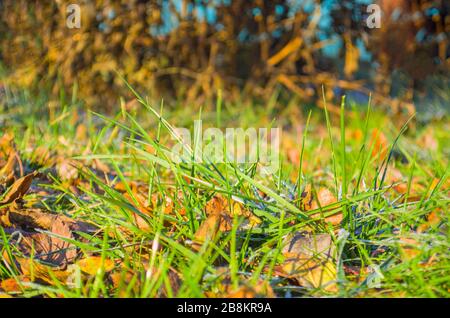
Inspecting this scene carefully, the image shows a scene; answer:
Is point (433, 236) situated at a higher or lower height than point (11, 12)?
lower

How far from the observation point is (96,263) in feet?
3.71

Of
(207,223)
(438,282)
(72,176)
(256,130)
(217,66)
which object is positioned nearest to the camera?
(438,282)

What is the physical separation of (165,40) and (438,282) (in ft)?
10.5

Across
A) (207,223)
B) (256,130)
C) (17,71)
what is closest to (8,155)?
(207,223)

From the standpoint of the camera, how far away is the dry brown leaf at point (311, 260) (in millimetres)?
1063

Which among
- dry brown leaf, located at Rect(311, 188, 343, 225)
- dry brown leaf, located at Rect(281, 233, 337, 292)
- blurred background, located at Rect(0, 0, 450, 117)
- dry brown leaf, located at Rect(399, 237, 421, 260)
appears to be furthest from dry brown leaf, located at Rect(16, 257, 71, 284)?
blurred background, located at Rect(0, 0, 450, 117)

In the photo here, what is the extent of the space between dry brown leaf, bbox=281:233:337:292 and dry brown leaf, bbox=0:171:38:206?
74cm

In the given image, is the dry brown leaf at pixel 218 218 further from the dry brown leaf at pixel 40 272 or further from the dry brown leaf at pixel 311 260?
the dry brown leaf at pixel 40 272

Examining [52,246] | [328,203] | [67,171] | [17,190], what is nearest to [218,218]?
[328,203]

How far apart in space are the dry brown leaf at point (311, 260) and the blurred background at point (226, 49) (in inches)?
106

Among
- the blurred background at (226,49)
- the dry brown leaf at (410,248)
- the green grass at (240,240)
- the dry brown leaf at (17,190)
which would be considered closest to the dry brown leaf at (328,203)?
the green grass at (240,240)

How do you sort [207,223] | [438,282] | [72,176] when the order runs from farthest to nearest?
[72,176]
[207,223]
[438,282]

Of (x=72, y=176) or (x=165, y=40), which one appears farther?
(x=165, y=40)

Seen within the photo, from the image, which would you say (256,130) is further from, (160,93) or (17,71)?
(17,71)
